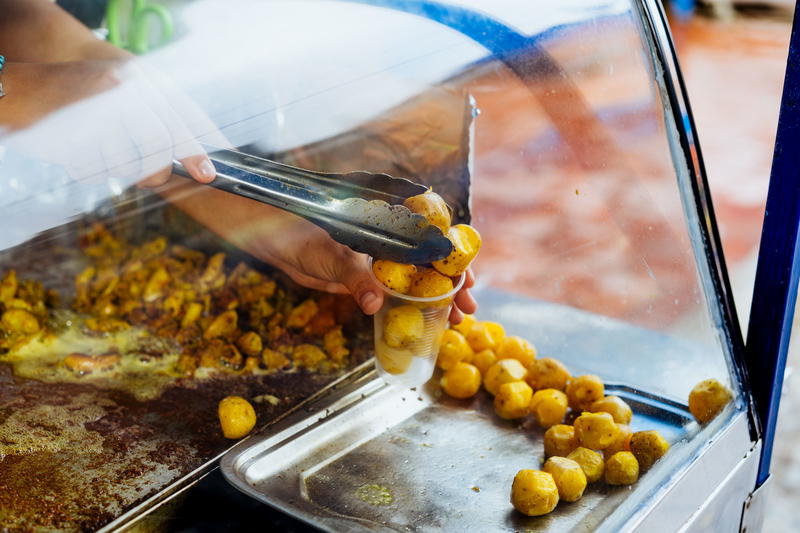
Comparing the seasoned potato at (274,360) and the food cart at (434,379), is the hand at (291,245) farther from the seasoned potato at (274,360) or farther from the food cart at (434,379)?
the seasoned potato at (274,360)

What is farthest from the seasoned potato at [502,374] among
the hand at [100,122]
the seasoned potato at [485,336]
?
the hand at [100,122]

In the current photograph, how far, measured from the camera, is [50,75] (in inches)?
52.6

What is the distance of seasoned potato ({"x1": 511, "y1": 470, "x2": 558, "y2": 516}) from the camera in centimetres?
144

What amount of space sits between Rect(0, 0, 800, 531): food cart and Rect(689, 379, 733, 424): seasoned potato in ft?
0.07

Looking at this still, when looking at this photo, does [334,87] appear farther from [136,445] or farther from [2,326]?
[2,326]

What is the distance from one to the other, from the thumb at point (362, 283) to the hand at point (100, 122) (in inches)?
17.2

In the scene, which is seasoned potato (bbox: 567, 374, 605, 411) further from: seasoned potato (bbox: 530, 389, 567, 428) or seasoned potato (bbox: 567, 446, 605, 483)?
seasoned potato (bbox: 567, 446, 605, 483)

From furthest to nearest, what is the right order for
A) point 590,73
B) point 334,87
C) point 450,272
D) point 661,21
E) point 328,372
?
1. point 328,372
2. point 590,73
3. point 334,87
4. point 661,21
5. point 450,272

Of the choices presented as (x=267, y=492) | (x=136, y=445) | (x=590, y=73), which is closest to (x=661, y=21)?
(x=590, y=73)

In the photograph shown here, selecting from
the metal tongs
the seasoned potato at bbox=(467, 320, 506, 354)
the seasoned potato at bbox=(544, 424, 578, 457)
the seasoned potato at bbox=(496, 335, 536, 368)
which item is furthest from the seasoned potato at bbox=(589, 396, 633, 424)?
the metal tongs

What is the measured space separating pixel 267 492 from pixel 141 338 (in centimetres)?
83

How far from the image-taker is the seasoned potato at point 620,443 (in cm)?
161

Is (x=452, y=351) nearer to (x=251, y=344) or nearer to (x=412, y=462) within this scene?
(x=412, y=462)

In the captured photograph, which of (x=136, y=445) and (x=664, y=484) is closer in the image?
(x=664, y=484)
